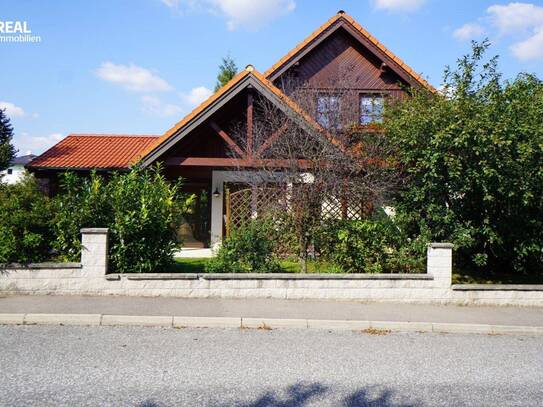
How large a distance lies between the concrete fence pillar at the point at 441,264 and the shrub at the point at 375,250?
0.47 meters

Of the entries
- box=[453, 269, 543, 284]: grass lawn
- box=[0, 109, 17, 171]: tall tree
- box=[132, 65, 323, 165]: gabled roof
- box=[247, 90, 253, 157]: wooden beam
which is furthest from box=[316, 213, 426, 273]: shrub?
box=[0, 109, 17, 171]: tall tree

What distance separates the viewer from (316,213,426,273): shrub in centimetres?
854

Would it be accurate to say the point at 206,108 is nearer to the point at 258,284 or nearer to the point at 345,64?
the point at 258,284

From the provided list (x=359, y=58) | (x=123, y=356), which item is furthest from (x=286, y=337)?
(x=359, y=58)

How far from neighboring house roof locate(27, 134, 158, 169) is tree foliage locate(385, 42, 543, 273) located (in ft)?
33.5

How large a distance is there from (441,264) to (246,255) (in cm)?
368

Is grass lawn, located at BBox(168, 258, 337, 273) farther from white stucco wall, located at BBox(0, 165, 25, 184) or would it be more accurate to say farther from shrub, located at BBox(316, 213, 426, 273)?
white stucco wall, located at BBox(0, 165, 25, 184)

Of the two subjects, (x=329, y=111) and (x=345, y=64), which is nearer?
(x=329, y=111)

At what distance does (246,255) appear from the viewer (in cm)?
852

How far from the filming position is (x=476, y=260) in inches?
334

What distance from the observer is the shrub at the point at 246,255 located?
27.7 feet

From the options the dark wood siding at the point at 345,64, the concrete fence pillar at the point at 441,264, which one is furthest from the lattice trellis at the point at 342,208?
the dark wood siding at the point at 345,64

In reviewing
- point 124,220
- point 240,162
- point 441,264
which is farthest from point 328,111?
point 124,220

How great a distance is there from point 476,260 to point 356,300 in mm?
2628
